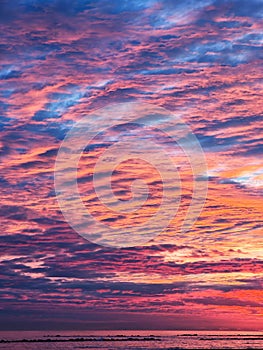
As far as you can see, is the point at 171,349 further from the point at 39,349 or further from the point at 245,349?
the point at 39,349

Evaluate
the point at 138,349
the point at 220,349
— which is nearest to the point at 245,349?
the point at 220,349

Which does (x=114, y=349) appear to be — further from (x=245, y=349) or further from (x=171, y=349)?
(x=245, y=349)

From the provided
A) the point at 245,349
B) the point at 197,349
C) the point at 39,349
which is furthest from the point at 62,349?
the point at 245,349

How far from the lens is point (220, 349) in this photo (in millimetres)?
127438

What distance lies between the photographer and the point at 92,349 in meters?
135

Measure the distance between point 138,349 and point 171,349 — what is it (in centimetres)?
785

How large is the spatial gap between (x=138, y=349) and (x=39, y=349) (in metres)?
24.2

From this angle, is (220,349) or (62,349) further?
(62,349)

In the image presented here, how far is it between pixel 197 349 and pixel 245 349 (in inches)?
453

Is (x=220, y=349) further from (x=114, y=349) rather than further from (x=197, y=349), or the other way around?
(x=114, y=349)

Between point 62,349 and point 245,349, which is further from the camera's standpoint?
point 62,349

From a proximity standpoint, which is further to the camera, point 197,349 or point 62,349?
point 62,349

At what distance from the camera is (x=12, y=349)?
127938 millimetres

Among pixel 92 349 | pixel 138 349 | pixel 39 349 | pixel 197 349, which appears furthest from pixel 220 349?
pixel 39 349
